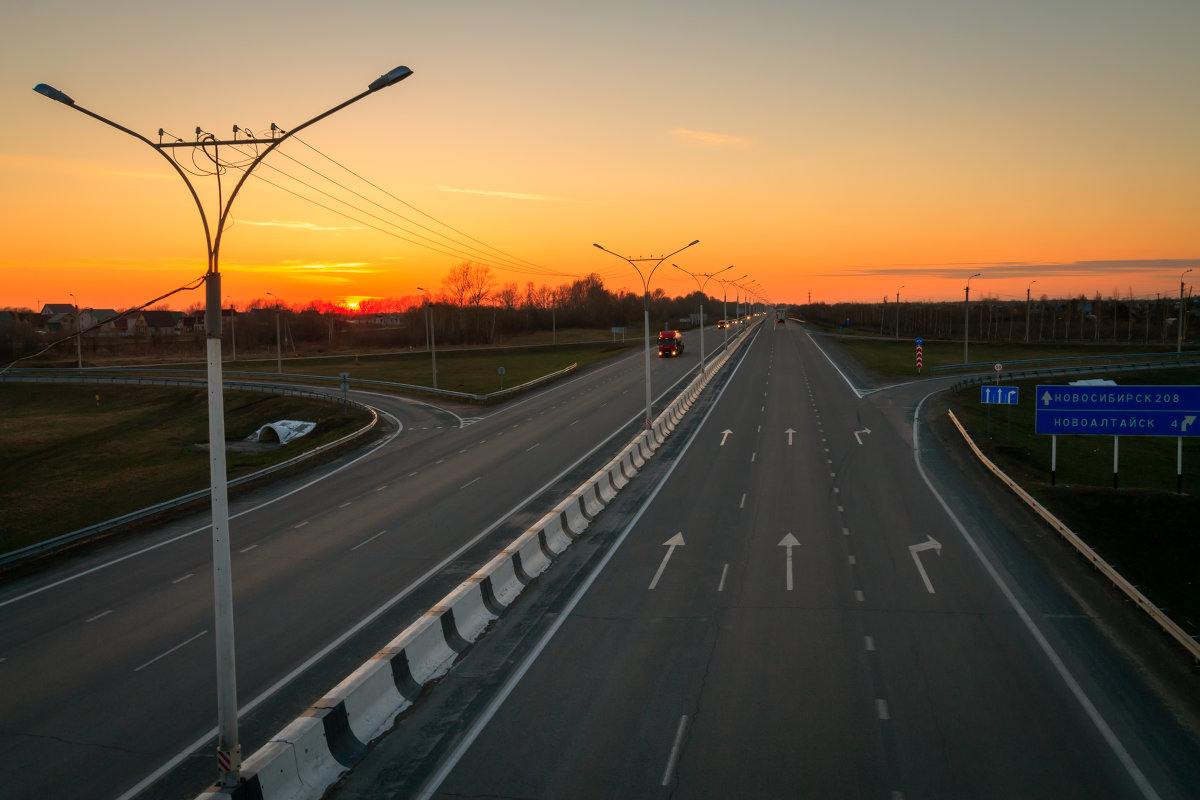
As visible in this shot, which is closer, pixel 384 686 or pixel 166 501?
pixel 384 686

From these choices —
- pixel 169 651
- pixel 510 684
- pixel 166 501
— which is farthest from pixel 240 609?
pixel 166 501

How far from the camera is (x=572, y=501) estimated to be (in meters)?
22.3

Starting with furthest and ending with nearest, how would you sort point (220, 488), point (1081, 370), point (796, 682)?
point (1081, 370)
point (796, 682)
point (220, 488)

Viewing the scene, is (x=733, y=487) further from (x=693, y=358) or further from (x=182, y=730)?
(x=693, y=358)

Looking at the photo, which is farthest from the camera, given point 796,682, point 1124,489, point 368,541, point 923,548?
point 1124,489

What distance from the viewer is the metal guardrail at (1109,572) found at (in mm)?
13096

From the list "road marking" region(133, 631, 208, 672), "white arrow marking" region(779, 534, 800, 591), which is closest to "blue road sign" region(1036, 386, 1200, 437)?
"white arrow marking" region(779, 534, 800, 591)

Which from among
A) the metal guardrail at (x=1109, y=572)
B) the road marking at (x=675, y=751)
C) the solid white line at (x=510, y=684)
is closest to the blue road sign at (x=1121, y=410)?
the metal guardrail at (x=1109, y=572)

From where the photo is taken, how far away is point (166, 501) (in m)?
30.2

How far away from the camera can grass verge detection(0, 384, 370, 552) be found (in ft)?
113

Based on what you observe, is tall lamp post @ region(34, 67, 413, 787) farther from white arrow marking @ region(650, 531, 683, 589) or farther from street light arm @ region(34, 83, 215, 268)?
white arrow marking @ region(650, 531, 683, 589)

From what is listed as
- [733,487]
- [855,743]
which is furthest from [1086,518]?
[855,743]

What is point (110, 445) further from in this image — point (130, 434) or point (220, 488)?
point (220, 488)

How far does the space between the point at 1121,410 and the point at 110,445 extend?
5767cm
